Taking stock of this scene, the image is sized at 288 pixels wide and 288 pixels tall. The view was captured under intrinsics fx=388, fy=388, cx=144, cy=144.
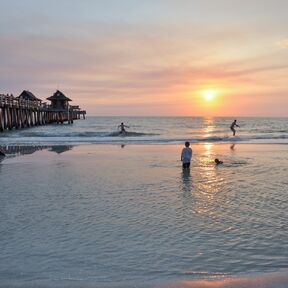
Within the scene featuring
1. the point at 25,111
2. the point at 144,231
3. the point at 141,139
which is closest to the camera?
the point at 144,231

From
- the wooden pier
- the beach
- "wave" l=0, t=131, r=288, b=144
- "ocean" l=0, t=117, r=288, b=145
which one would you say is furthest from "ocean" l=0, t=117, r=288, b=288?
the wooden pier

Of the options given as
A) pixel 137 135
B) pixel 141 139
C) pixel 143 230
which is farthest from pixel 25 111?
pixel 143 230

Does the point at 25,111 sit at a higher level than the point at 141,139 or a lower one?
higher

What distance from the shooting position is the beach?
15.6ft

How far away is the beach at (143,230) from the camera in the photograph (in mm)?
4766

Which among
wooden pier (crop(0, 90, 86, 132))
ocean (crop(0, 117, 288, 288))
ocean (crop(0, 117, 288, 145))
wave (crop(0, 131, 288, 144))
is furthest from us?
wooden pier (crop(0, 90, 86, 132))

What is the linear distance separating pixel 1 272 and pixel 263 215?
4762 mm

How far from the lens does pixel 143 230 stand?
647 centimetres

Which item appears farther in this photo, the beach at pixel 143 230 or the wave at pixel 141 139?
the wave at pixel 141 139

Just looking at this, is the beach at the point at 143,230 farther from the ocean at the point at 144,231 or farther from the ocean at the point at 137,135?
the ocean at the point at 137,135

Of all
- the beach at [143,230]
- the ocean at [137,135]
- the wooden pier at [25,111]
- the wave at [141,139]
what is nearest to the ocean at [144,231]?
the beach at [143,230]

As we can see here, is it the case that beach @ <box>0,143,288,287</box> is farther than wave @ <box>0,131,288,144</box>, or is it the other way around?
wave @ <box>0,131,288,144</box>

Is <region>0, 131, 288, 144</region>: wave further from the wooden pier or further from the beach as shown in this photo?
the beach

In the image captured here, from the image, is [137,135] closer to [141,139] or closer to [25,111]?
[141,139]
